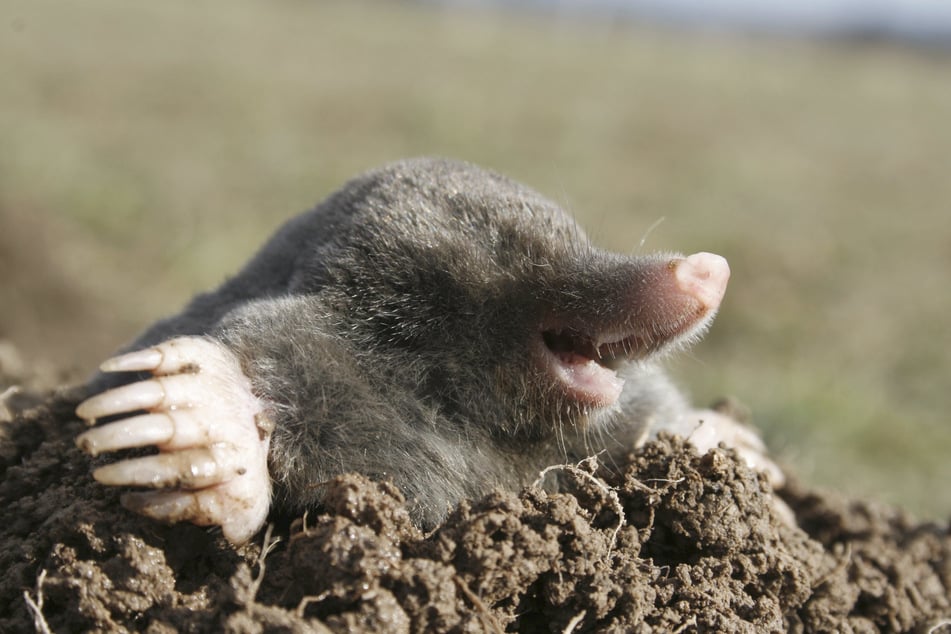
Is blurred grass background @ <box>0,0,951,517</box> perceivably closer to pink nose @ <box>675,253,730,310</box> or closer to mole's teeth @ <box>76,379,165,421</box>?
pink nose @ <box>675,253,730,310</box>

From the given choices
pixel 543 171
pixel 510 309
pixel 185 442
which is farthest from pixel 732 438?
pixel 543 171

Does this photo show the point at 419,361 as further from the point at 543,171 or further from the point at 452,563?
the point at 543,171

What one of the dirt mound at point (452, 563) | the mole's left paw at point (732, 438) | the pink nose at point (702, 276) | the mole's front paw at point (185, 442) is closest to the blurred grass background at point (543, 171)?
the mole's left paw at point (732, 438)

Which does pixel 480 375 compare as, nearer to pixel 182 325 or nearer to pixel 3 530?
pixel 182 325

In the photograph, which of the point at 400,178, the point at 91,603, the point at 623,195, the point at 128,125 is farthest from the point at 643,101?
the point at 91,603

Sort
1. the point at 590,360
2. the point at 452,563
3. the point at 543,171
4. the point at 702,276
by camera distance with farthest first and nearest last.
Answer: the point at 543,171 < the point at 590,360 < the point at 702,276 < the point at 452,563

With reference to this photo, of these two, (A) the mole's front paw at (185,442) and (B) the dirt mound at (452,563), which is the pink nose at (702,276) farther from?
(A) the mole's front paw at (185,442)

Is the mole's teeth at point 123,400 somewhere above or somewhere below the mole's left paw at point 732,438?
below
